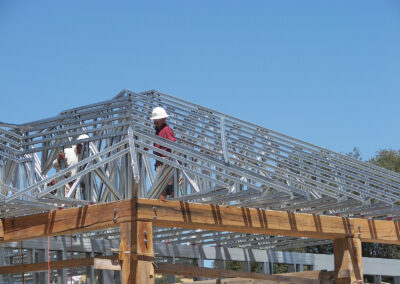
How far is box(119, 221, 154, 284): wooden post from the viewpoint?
31.7 feet

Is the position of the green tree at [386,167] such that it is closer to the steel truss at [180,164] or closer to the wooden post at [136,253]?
the steel truss at [180,164]

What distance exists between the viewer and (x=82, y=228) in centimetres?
1036

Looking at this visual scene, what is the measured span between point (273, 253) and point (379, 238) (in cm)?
586

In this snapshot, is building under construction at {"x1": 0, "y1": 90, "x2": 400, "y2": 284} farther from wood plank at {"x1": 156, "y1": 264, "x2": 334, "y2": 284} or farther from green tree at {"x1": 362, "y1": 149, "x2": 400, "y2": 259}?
green tree at {"x1": 362, "y1": 149, "x2": 400, "y2": 259}

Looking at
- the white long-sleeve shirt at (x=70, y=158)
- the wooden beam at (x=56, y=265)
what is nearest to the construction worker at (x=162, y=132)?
the wooden beam at (x=56, y=265)

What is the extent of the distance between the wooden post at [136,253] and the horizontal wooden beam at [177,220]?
13cm

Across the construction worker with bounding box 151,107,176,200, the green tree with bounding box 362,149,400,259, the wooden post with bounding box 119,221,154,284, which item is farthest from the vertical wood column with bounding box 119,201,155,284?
the green tree with bounding box 362,149,400,259

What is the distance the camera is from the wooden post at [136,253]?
9656mm

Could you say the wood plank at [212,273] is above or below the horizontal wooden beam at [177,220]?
below

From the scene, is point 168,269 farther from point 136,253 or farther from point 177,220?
point 136,253

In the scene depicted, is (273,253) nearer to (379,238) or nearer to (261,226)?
(379,238)

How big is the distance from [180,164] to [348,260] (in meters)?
3.51

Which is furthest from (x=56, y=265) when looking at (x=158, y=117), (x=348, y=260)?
(x=348, y=260)

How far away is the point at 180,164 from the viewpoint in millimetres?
11648
